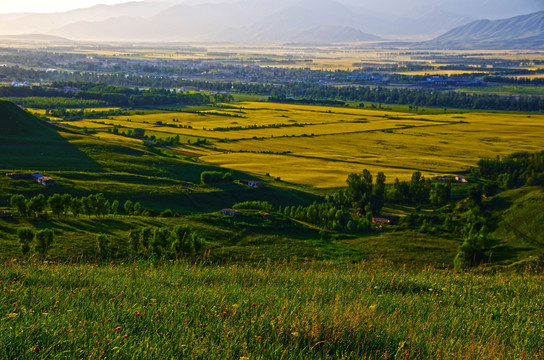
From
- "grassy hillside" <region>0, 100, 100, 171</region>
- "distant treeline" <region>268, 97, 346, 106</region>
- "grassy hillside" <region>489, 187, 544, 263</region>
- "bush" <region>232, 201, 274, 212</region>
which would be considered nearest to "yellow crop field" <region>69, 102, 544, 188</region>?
"grassy hillside" <region>0, 100, 100, 171</region>

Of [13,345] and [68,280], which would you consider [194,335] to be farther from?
[68,280]

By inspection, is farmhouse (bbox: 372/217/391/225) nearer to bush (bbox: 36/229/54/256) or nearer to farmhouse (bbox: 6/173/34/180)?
bush (bbox: 36/229/54/256)

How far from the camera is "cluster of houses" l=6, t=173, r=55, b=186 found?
58.4 metres

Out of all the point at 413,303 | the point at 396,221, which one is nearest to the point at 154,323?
the point at 413,303

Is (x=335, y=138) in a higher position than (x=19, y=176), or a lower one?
higher

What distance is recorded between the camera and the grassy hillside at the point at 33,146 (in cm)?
7081

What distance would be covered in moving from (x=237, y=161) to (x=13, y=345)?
78611 millimetres

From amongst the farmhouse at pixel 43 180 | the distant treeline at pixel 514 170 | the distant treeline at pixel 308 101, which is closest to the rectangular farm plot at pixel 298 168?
the distant treeline at pixel 514 170

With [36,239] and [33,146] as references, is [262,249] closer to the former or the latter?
[36,239]

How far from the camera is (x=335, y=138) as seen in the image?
108375 mm

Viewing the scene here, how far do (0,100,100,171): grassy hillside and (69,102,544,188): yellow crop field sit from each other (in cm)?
1390

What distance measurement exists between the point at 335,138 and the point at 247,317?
3994 inches

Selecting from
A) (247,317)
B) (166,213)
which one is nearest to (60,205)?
(166,213)

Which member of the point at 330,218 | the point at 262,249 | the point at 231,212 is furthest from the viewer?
the point at 330,218
